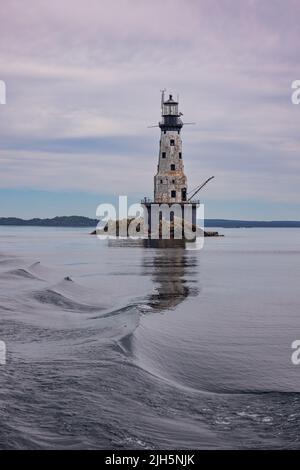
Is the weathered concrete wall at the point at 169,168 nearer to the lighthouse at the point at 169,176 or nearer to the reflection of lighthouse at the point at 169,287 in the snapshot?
the lighthouse at the point at 169,176

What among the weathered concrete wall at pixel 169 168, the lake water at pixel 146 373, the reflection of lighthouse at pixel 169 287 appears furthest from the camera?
the weathered concrete wall at pixel 169 168

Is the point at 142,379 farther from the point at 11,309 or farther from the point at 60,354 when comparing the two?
the point at 11,309

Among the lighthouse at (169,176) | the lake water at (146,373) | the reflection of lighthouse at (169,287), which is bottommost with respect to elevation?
the reflection of lighthouse at (169,287)

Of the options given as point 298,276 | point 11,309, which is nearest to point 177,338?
point 11,309

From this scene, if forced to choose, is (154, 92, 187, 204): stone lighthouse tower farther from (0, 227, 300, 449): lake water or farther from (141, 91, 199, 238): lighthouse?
(0, 227, 300, 449): lake water

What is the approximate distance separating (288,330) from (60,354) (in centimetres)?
734

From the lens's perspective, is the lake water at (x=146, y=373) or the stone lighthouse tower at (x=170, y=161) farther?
the stone lighthouse tower at (x=170, y=161)

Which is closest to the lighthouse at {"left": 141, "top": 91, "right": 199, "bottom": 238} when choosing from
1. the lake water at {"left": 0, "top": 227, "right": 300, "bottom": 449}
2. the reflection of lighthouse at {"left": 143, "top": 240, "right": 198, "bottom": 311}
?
the reflection of lighthouse at {"left": 143, "top": 240, "right": 198, "bottom": 311}

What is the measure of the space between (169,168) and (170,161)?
1143 millimetres

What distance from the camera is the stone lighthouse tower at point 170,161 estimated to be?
94.9 m

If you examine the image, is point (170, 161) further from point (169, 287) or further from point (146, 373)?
point (146, 373)

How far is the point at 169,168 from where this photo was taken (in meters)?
94.9

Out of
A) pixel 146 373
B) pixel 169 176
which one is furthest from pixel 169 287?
pixel 169 176

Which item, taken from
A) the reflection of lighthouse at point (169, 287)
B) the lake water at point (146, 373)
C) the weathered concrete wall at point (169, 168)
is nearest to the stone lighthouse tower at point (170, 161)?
the weathered concrete wall at point (169, 168)
